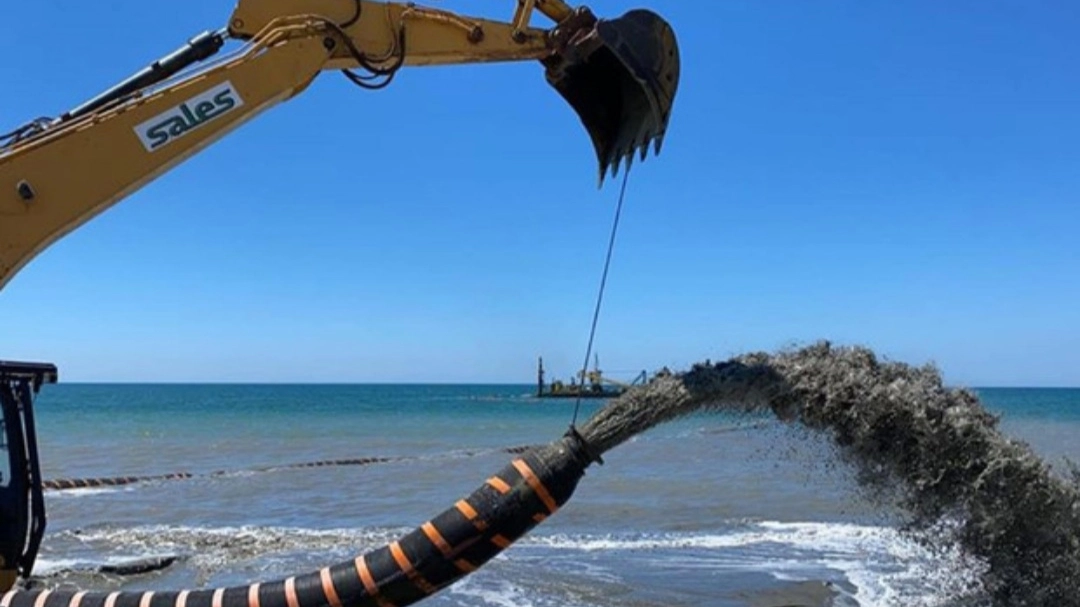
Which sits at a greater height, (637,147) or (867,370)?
(637,147)

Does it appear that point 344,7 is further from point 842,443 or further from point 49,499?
point 49,499

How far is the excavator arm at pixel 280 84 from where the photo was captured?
503 cm

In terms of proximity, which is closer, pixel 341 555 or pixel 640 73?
pixel 640 73

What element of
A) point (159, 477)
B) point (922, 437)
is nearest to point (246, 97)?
point (922, 437)

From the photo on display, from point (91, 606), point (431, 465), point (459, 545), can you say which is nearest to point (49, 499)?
point (431, 465)

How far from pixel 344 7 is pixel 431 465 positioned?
18.8 m

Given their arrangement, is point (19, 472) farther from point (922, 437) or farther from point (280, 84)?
point (922, 437)

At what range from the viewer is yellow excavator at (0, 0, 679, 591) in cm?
504

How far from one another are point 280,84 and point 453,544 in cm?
247

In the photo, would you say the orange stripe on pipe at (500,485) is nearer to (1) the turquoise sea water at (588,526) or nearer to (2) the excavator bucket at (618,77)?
(1) the turquoise sea water at (588,526)

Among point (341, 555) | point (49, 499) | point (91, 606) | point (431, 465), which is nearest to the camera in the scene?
point (91, 606)

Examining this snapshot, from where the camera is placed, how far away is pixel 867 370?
5.27m

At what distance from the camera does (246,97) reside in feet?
17.2

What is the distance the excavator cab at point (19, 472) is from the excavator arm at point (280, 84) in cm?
109
